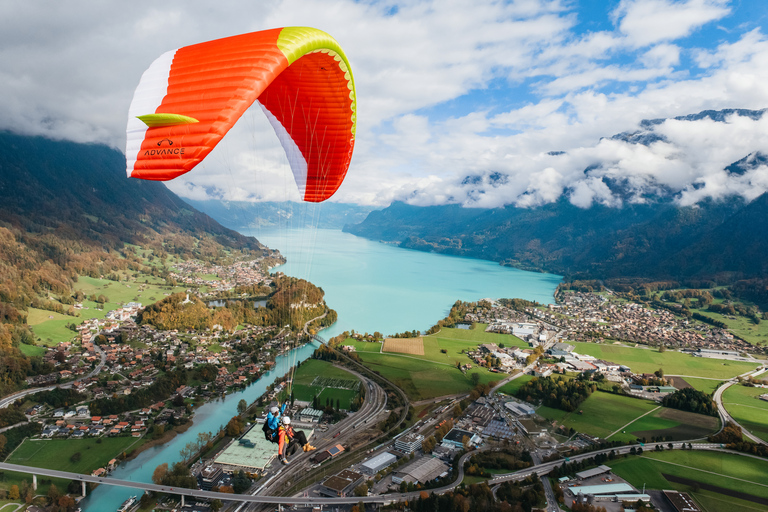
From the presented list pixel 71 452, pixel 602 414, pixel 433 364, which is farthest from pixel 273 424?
pixel 433 364

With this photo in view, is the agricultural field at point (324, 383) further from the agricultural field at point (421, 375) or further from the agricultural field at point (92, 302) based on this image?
the agricultural field at point (92, 302)

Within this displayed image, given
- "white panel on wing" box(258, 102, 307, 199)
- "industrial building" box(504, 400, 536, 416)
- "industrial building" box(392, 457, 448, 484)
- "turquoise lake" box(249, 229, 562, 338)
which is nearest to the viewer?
"white panel on wing" box(258, 102, 307, 199)

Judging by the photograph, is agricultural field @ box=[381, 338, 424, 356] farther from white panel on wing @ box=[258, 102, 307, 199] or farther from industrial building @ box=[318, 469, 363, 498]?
white panel on wing @ box=[258, 102, 307, 199]

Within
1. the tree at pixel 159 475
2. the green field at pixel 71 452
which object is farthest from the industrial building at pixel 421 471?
the green field at pixel 71 452

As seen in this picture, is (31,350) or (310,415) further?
(31,350)

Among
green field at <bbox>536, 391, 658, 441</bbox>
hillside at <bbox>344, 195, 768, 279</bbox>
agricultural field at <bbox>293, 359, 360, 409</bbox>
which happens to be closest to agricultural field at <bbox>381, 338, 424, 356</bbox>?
agricultural field at <bbox>293, 359, 360, 409</bbox>

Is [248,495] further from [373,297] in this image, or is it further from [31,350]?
[373,297]

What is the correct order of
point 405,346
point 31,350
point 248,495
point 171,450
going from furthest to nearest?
point 405,346, point 31,350, point 171,450, point 248,495

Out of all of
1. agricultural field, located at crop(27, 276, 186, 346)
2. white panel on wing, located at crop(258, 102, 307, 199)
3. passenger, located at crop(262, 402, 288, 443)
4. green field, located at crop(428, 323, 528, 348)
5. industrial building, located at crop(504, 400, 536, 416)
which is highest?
white panel on wing, located at crop(258, 102, 307, 199)
